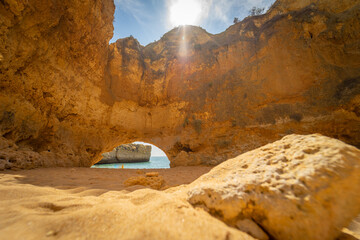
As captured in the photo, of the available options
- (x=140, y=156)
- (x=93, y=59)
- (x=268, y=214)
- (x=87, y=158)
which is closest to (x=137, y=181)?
(x=268, y=214)

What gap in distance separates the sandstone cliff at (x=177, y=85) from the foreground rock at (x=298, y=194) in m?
4.73

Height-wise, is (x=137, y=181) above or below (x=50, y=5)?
below

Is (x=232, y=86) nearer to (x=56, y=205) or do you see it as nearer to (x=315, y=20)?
(x=315, y=20)

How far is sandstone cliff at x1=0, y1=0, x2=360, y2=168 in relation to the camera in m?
4.10

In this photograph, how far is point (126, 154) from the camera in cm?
2675

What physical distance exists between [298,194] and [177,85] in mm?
8182

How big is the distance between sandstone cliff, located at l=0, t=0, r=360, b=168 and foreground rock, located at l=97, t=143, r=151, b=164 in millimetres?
19398

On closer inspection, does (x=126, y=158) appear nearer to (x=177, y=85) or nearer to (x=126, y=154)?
(x=126, y=154)

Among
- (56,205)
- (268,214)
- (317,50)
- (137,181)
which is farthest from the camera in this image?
(317,50)

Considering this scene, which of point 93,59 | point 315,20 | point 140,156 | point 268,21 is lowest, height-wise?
point 140,156

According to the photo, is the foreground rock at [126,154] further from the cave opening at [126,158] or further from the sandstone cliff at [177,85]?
the sandstone cliff at [177,85]

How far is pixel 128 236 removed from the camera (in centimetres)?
77

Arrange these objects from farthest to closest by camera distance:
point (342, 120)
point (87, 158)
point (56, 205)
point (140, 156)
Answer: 1. point (140, 156)
2. point (87, 158)
3. point (342, 120)
4. point (56, 205)

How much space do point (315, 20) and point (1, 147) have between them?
1124 centimetres
